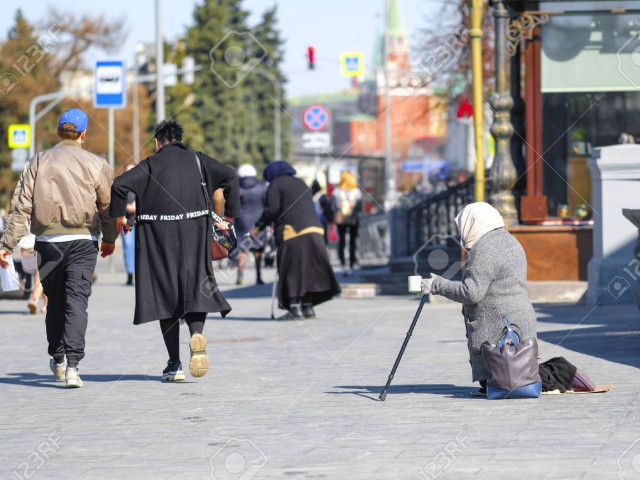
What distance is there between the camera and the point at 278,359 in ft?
35.9

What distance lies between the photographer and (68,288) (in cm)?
944

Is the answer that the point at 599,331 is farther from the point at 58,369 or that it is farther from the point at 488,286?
the point at 58,369

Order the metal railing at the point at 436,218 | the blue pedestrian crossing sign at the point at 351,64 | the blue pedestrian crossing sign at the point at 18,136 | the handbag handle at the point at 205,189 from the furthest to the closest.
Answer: the blue pedestrian crossing sign at the point at 351,64 → the blue pedestrian crossing sign at the point at 18,136 → the metal railing at the point at 436,218 → the handbag handle at the point at 205,189

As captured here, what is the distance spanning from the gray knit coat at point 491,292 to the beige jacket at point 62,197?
104 inches

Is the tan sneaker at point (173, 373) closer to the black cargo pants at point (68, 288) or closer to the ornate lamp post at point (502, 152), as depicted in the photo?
the black cargo pants at point (68, 288)

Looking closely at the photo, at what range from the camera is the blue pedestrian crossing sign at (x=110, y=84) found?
30.1 metres

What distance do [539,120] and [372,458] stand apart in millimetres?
10839

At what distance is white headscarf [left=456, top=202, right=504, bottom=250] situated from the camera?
8328 mm

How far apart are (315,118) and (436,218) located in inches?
462

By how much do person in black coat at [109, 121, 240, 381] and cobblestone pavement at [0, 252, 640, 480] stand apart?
50 centimetres

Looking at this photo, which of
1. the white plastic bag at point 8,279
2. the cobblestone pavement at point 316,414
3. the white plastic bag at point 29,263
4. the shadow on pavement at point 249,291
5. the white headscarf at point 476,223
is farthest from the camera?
the shadow on pavement at point 249,291

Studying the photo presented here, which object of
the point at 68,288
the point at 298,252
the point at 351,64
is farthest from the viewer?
the point at 351,64

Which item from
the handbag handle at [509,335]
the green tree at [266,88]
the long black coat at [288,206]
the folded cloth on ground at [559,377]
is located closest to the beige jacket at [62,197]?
the handbag handle at [509,335]

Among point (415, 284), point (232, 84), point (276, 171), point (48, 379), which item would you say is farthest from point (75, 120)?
point (232, 84)
